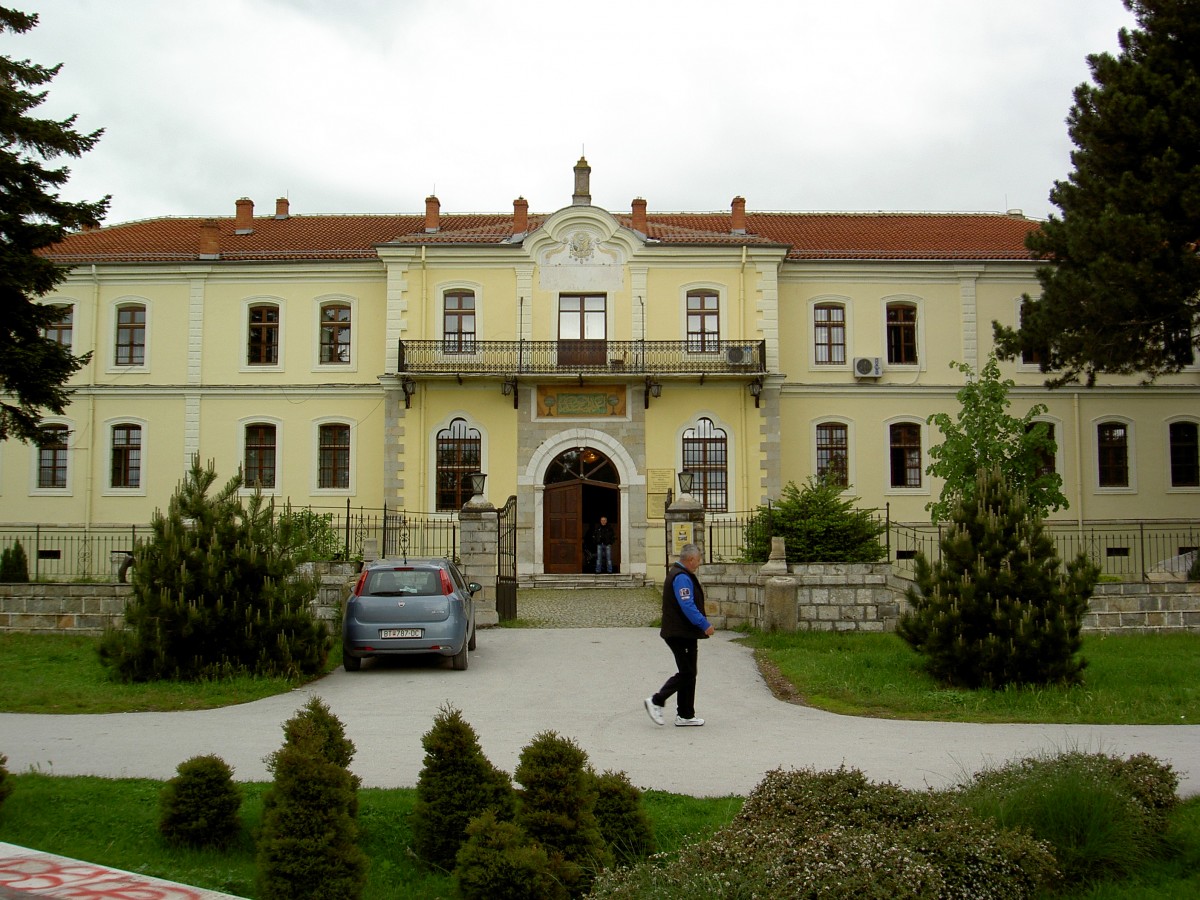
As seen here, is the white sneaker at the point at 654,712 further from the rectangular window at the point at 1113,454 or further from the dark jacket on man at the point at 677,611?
the rectangular window at the point at 1113,454

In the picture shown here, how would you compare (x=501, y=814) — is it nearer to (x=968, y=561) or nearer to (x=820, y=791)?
(x=820, y=791)

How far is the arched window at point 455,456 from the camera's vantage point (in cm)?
2905

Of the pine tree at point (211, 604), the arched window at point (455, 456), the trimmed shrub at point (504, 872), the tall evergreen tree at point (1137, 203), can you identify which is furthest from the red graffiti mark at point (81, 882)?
the arched window at point (455, 456)

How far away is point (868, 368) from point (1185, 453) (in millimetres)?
9112

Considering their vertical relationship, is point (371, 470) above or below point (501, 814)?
above

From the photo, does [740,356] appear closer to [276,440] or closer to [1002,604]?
[276,440]

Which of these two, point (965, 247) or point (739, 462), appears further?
point (965, 247)

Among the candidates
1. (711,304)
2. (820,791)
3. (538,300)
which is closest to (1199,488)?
(711,304)

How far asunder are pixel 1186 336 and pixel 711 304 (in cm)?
1165

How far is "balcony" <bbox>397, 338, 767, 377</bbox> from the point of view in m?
28.5

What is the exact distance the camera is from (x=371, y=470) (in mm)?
29781

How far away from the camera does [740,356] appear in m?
28.5

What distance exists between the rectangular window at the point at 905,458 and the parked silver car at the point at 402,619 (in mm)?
18355

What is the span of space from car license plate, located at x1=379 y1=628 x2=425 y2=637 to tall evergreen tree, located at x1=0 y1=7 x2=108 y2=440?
6344mm
